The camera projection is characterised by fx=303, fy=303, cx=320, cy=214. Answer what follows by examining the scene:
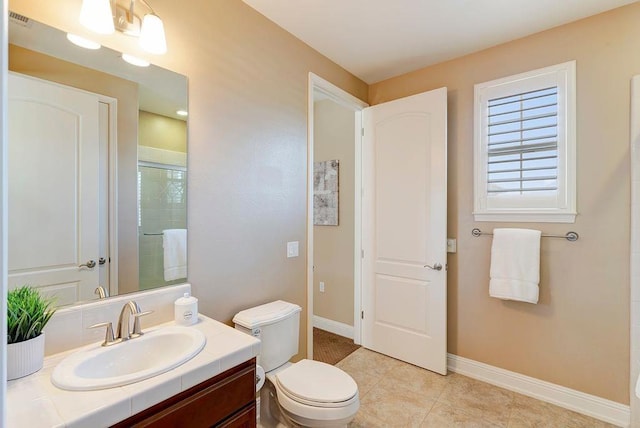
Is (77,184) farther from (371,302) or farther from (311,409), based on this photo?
(371,302)

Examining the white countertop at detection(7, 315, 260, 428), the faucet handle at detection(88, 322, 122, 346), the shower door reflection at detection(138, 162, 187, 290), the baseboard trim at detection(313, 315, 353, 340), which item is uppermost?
the shower door reflection at detection(138, 162, 187, 290)

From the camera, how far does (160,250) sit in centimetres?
149

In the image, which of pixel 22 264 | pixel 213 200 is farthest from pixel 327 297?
pixel 22 264

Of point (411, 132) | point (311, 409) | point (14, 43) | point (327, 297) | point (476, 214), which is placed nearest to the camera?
point (14, 43)

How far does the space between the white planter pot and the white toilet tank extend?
83 cm

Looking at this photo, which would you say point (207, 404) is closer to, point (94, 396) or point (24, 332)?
point (94, 396)

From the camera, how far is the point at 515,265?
215cm

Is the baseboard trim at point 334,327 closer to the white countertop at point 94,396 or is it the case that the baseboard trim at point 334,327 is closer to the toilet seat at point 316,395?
the toilet seat at point 316,395

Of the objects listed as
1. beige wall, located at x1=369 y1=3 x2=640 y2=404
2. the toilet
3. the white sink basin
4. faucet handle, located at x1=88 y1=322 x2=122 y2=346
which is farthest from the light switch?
beige wall, located at x1=369 y1=3 x2=640 y2=404

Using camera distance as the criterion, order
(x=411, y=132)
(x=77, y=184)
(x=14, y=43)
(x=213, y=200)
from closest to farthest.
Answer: (x=14, y=43)
(x=77, y=184)
(x=213, y=200)
(x=411, y=132)

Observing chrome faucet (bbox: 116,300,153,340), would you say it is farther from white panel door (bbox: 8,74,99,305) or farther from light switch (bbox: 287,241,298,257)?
light switch (bbox: 287,241,298,257)

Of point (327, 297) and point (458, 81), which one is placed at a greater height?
point (458, 81)

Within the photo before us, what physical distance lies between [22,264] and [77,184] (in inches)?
13.7

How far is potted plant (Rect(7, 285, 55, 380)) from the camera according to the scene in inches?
37.6
